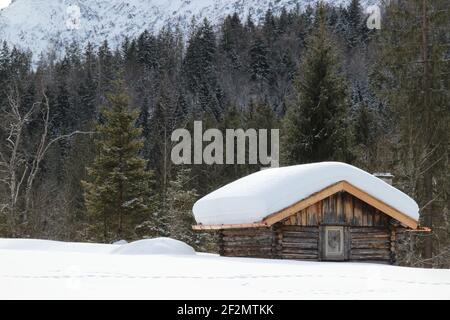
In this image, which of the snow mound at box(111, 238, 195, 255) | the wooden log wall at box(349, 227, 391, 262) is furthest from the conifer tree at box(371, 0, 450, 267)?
the snow mound at box(111, 238, 195, 255)

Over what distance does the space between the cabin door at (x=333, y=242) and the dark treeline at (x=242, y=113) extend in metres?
6.63

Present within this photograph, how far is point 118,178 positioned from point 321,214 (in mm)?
17128

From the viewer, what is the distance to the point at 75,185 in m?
55.5

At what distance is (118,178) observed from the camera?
113ft

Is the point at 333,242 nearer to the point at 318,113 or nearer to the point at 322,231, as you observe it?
the point at 322,231

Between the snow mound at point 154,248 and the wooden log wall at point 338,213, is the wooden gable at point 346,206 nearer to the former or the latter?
the wooden log wall at point 338,213

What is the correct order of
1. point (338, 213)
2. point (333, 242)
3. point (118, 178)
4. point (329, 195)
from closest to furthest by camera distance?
point (329, 195) → point (338, 213) → point (333, 242) → point (118, 178)

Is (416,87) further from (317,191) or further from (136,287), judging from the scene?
(136,287)

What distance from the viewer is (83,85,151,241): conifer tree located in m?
34.6

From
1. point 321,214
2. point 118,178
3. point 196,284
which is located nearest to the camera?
point 196,284

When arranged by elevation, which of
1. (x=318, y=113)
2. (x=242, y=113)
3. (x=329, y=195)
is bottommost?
(x=329, y=195)

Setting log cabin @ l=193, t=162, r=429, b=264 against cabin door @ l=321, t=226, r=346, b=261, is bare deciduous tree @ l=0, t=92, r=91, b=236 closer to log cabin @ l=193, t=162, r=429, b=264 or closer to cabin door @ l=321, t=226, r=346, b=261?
log cabin @ l=193, t=162, r=429, b=264

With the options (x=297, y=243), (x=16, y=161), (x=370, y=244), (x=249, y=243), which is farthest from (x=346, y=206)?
(x=16, y=161)

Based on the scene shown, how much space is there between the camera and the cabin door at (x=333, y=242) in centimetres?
1975
